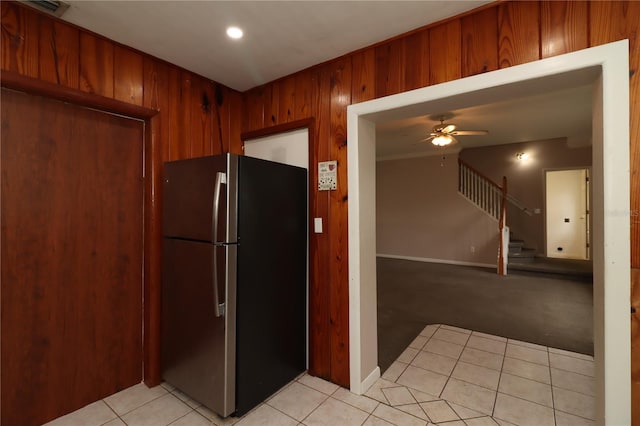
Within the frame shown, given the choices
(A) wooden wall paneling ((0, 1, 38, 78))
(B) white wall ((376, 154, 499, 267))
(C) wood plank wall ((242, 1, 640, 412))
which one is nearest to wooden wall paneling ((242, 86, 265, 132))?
(C) wood plank wall ((242, 1, 640, 412))

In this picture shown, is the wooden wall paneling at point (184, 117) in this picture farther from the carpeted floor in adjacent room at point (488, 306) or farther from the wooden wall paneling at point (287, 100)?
the carpeted floor in adjacent room at point (488, 306)

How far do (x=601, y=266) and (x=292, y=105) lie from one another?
7.21 feet

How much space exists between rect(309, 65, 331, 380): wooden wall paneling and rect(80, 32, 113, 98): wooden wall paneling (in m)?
1.41

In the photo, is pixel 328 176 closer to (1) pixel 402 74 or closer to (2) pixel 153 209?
(1) pixel 402 74

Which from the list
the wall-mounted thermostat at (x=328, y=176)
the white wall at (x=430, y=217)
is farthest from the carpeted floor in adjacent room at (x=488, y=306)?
the wall-mounted thermostat at (x=328, y=176)

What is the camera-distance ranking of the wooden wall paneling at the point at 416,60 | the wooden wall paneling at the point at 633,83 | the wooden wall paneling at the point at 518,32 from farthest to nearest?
the wooden wall paneling at the point at 416,60 < the wooden wall paneling at the point at 518,32 < the wooden wall paneling at the point at 633,83

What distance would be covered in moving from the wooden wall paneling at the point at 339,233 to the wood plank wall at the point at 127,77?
3.51ft

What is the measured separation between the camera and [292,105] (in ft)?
7.77

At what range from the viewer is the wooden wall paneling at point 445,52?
169 centimetres

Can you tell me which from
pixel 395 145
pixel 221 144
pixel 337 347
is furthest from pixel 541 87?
pixel 395 145

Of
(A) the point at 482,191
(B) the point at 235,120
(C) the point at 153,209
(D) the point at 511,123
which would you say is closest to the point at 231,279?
(C) the point at 153,209

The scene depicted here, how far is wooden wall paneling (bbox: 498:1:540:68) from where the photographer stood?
58.0 inches

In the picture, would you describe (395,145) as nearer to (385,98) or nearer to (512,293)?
(512,293)

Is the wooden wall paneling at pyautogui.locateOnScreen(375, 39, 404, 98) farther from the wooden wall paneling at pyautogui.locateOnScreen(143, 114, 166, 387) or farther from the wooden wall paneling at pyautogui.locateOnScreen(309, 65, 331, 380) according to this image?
the wooden wall paneling at pyautogui.locateOnScreen(143, 114, 166, 387)
